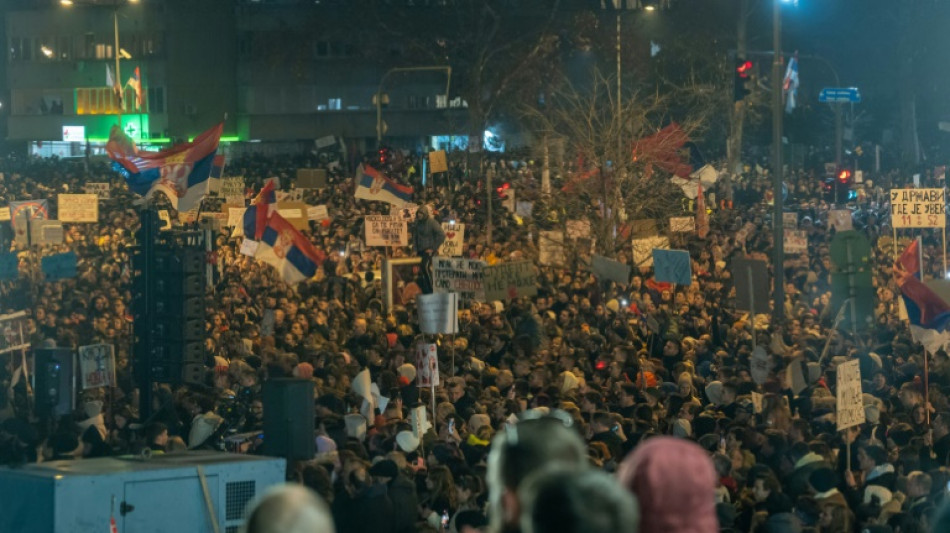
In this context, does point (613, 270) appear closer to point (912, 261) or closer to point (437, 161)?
point (912, 261)

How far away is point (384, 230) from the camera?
24.9 m

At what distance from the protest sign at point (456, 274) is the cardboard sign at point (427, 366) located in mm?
4730

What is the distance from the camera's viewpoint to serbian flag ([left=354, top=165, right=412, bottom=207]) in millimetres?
27797

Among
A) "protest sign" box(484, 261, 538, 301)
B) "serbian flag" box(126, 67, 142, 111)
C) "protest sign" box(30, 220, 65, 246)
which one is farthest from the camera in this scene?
"serbian flag" box(126, 67, 142, 111)

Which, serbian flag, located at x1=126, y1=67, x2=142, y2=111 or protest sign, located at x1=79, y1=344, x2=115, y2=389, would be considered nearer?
protest sign, located at x1=79, y1=344, x2=115, y2=389

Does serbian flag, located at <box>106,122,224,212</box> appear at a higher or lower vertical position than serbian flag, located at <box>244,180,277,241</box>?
higher

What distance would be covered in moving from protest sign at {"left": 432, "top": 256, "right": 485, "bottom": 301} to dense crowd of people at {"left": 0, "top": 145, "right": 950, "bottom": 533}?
0.61m

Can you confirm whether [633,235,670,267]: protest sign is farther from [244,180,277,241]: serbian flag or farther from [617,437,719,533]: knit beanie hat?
[617,437,719,533]: knit beanie hat

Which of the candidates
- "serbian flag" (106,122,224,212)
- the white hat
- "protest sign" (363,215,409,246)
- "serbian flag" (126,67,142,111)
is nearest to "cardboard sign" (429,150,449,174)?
"protest sign" (363,215,409,246)

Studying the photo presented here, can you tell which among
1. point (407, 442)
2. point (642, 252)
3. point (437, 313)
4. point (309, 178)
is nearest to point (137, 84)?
point (309, 178)

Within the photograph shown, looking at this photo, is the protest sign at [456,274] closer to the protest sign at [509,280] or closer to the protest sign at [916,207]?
the protest sign at [509,280]

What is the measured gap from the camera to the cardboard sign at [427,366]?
13.7 m

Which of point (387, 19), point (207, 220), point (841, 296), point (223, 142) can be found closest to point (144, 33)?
point (223, 142)

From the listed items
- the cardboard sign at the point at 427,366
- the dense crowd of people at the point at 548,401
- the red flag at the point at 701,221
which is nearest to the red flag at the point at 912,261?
the dense crowd of people at the point at 548,401
